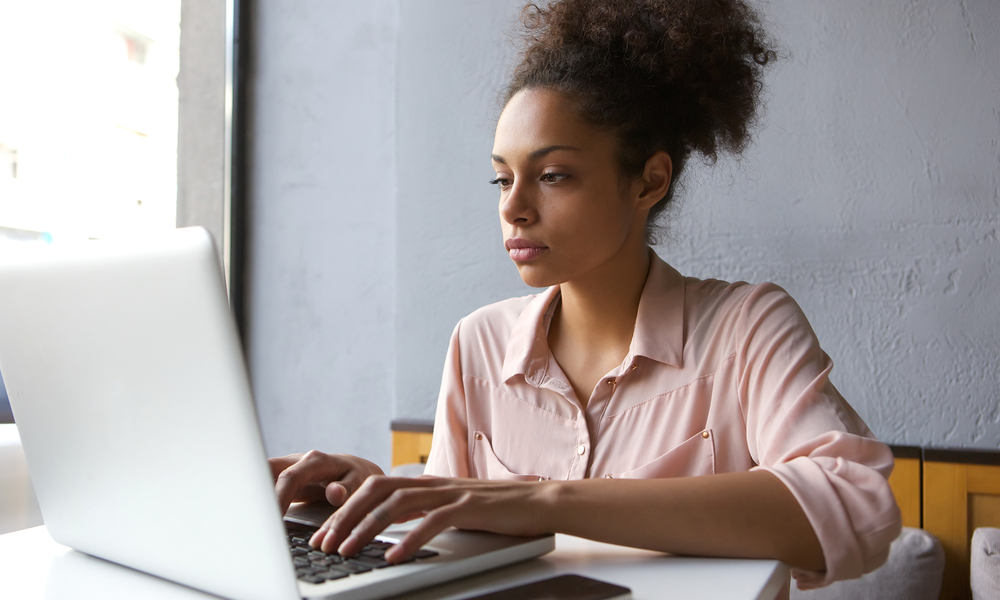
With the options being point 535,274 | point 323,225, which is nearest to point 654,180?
point 535,274

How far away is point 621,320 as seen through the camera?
111 cm

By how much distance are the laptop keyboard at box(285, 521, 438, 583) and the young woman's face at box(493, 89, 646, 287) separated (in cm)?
51

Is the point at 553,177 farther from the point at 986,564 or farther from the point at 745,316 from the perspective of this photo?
the point at 986,564

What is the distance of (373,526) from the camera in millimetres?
536

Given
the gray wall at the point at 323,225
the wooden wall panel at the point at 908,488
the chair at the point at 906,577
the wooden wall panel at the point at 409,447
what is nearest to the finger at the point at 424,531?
the chair at the point at 906,577

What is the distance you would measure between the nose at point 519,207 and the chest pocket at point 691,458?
1.15 feet

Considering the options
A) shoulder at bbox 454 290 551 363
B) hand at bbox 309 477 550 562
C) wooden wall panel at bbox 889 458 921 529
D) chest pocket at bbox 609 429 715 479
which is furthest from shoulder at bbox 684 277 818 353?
wooden wall panel at bbox 889 458 921 529

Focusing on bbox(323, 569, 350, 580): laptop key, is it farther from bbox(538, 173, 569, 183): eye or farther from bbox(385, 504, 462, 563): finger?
bbox(538, 173, 569, 183): eye

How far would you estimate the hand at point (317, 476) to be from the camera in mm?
685

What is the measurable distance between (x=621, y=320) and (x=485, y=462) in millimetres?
285

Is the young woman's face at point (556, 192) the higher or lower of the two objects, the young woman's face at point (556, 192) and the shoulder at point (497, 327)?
the higher

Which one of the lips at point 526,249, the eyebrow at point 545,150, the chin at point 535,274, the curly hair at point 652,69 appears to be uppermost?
the curly hair at point 652,69

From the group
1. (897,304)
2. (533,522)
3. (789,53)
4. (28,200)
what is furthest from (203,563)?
(28,200)

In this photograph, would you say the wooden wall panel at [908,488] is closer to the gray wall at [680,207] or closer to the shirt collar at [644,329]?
the gray wall at [680,207]
